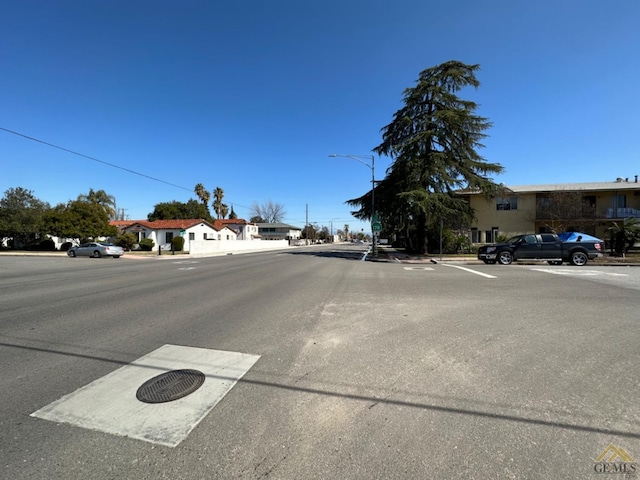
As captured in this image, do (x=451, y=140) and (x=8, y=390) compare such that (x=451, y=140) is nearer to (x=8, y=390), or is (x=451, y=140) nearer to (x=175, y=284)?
(x=175, y=284)

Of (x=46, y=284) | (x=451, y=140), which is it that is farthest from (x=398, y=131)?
(x=46, y=284)

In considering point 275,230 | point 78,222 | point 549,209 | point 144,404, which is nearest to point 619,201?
point 549,209

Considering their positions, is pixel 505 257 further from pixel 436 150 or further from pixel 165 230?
pixel 165 230

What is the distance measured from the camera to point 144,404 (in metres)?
3.13

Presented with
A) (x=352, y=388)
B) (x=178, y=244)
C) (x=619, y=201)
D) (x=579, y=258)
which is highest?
(x=619, y=201)

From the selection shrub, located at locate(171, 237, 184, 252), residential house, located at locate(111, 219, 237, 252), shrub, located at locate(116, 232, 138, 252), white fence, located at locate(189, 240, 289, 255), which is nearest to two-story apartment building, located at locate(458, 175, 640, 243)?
white fence, located at locate(189, 240, 289, 255)

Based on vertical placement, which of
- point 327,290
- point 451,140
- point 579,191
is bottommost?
point 327,290

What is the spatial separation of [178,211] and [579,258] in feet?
241

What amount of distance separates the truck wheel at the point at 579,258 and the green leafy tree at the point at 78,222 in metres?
47.3

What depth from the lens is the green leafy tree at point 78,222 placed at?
123 ft

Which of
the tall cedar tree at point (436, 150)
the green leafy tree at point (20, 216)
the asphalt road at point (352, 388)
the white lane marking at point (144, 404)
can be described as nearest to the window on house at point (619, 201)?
the tall cedar tree at point (436, 150)

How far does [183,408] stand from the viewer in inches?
121

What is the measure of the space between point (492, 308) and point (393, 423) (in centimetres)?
547

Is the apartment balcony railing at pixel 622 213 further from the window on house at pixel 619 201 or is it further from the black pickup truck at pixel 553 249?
the black pickup truck at pixel 553 249
